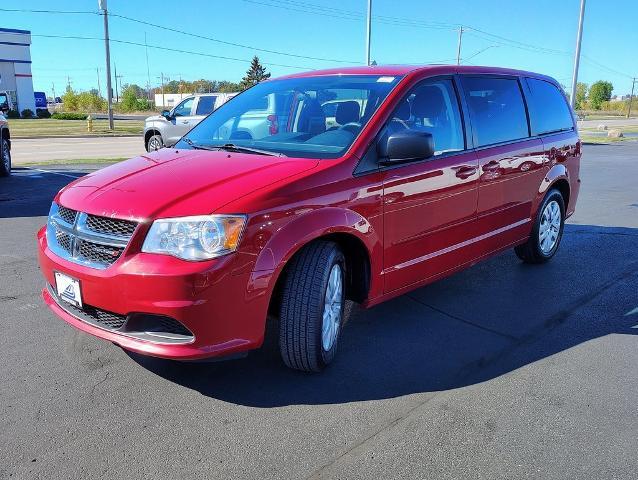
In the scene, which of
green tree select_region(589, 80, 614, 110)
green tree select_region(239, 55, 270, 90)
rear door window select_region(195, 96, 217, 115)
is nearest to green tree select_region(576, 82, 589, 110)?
green tree select_region(589, 80, 614, 110)

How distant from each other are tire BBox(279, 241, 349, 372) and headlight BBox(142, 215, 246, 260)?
0.49 m

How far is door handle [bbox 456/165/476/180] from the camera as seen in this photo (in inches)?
169

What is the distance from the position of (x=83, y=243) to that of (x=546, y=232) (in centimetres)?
459

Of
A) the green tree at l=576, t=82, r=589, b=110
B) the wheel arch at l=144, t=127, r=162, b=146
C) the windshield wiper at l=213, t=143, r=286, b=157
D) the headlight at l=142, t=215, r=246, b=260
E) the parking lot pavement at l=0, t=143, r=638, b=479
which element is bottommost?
the parking lot pavement at l=0, t=143, r=638, b=479

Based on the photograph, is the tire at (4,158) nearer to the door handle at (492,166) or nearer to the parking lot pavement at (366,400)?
the parking lot pavement at (366,400)

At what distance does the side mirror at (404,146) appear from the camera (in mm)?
3564

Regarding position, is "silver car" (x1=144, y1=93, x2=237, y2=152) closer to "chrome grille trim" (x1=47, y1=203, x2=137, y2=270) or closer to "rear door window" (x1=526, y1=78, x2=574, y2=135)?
"rear door window" (x1=526, y1=78, x2=574, y2=135)

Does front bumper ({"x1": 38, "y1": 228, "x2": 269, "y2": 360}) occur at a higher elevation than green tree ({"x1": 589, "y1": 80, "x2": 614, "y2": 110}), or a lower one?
lower

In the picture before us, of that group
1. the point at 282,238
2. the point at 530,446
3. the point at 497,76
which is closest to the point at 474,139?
the point at 497,76

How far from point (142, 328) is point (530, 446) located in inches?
80.7

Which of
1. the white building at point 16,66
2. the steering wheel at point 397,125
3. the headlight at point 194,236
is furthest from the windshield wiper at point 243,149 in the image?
the white building at point 16,66

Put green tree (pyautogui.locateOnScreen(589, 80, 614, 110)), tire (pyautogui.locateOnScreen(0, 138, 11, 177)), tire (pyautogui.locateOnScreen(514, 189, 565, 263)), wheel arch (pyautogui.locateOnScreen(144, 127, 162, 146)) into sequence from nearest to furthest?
tire (pyautogui.locateOnScreen(514, 189, 565, 263)), tire (pyautogui.locateOnScreen(0, 138, 11, 177)), wheel arch (pyautogui.locateOnScreen(144, 127, 162, 146)), green tree (pyautogui.locateOnScreen(589, 80, 614, 110))

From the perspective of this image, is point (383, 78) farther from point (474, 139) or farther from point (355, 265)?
point (355, 265)

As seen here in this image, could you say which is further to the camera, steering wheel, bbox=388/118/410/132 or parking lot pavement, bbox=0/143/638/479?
steering wheel, bbox=388/118/410/132
